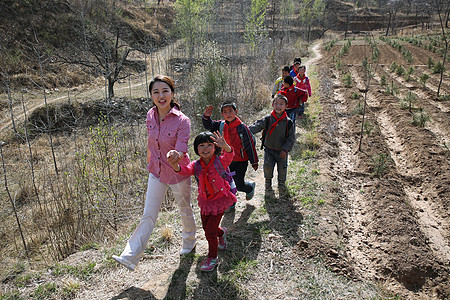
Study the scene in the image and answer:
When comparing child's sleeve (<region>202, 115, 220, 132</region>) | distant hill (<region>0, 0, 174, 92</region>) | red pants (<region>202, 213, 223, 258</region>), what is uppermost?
distant hill (<region>0, 0, 174, 92</region>)

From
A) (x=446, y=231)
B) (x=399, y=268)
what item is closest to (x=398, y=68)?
(x=446, y=231)

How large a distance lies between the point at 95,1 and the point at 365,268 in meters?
28.3

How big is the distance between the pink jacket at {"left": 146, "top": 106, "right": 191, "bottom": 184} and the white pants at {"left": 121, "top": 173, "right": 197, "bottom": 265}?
0.27 feet

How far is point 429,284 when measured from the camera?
2934mm

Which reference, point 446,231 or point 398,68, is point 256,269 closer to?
point 446,231

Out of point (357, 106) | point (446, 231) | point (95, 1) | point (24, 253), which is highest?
point (95, 1)

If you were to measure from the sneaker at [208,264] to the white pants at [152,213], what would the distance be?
0.38 meters

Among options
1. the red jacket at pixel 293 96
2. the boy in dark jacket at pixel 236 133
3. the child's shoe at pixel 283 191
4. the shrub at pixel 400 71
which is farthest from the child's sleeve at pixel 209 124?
the shrub at pixel 400 71

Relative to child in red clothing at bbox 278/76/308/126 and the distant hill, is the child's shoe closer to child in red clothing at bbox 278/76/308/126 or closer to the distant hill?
child in red clothing at bbox 278/76/308/126

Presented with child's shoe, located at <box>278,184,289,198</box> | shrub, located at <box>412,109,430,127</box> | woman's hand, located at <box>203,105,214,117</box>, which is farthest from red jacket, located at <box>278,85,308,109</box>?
shrub, located at <box>412,109,430,127</box>

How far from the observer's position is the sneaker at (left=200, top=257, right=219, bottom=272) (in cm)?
272

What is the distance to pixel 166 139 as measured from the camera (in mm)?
2611

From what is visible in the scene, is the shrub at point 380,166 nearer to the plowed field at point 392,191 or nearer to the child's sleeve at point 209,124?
the plowed field at point 392,191

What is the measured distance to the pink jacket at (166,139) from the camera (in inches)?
102
